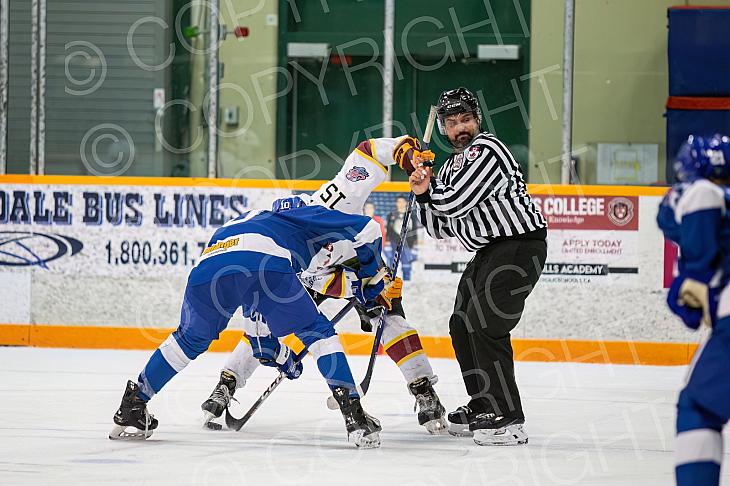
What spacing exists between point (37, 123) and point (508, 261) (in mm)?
3697

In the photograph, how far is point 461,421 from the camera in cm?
396

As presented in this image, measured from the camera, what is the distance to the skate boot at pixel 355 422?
11.8ft

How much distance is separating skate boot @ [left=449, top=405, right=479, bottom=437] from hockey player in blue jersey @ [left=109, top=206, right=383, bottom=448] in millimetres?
405

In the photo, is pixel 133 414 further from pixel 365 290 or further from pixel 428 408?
pixel 428 408

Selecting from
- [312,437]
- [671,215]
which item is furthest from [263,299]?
[671,215]

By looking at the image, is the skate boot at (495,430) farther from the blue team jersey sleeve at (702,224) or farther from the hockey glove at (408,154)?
the blue team jersey sleeve at (702,224)

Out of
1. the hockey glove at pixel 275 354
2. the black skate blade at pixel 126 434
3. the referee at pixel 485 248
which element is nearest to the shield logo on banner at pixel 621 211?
the referee at pixel 485 248

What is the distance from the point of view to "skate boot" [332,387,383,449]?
3602 mm

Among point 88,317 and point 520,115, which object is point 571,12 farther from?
point 88,317

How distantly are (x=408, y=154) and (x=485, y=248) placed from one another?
422 mm

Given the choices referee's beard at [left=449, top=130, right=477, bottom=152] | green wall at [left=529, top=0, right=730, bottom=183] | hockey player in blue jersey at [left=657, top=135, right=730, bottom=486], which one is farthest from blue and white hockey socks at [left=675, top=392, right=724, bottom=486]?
green wall at [left=529, top=0, right=730, bottom=183]

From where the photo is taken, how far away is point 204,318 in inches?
140

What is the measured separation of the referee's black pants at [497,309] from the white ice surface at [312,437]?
0.62ft

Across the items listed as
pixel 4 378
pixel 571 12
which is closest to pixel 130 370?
pixel 4 378
